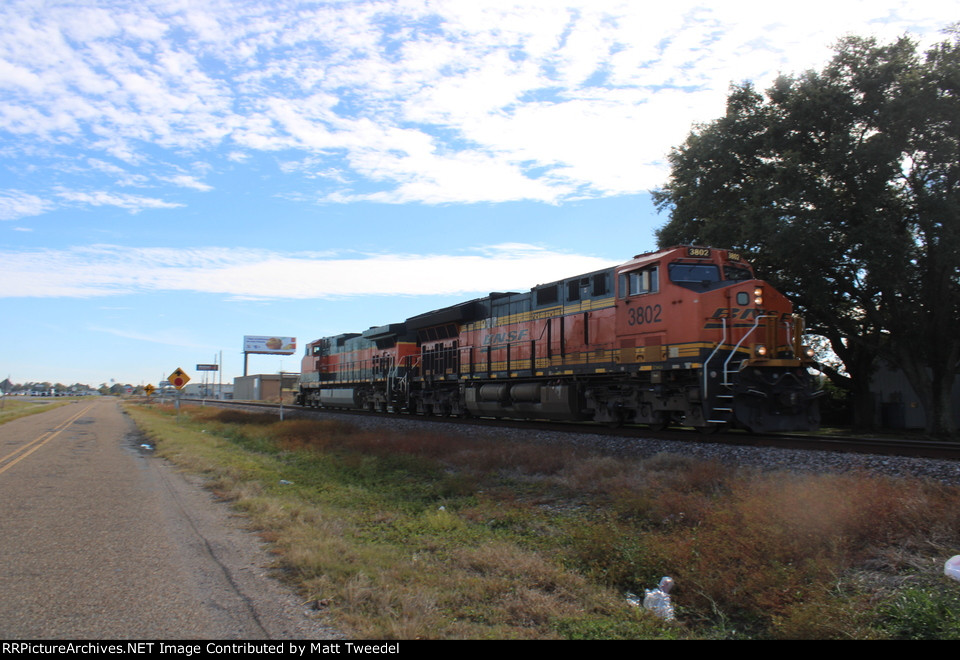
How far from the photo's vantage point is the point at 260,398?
294 ft

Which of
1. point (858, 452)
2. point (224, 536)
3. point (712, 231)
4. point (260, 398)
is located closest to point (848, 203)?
point (712, 231)

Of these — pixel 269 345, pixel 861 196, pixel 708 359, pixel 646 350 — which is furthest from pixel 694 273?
pixel 269 345

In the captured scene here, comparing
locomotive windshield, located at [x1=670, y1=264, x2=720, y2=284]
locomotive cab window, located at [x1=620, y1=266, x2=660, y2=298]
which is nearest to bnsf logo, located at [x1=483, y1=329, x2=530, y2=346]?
locomotive cab window, located at [x1=620, y1=266, x2=660, y2=298]

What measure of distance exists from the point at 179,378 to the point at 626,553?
27618 millimetres

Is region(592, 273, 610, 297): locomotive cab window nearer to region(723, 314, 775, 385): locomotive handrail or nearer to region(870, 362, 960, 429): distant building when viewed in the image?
region(723, 314, 775, 385): locomotive handrail

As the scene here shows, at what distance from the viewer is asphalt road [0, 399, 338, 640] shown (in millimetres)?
4840

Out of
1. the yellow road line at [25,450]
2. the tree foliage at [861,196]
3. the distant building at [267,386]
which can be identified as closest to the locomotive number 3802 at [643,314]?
the tree foliage at [861,196]

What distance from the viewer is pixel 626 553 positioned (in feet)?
21.1

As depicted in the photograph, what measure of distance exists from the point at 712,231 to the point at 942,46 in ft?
27.8

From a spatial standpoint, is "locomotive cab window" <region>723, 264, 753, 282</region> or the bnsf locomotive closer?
the bnsf locomotive

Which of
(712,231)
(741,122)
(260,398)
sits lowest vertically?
(260,398)

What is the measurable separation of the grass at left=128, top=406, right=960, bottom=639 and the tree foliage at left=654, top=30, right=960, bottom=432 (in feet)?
43.4

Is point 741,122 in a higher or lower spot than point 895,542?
higher
